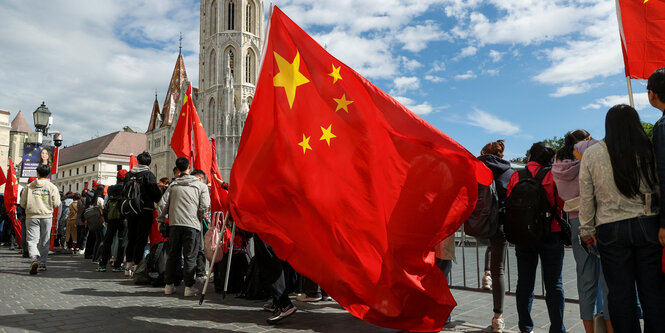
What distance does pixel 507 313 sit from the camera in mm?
5559

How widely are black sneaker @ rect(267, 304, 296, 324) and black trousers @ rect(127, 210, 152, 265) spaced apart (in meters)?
4.37

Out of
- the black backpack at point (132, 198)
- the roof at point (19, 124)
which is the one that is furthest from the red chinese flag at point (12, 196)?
the roof at point (19, 124)

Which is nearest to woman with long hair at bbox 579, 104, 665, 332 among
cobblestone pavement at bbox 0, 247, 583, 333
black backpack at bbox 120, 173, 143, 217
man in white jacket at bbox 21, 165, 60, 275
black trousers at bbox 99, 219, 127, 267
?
cobblestone pavement at bbox 0, 247, 583, 333

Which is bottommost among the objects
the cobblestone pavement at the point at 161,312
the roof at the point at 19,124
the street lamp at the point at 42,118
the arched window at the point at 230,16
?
the cobblestone pavement at the point at 161,312

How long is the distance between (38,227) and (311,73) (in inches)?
290

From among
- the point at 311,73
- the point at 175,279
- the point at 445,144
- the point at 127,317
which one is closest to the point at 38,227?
the point at 175,279

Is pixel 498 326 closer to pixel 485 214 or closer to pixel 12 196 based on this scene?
pixel 485 214

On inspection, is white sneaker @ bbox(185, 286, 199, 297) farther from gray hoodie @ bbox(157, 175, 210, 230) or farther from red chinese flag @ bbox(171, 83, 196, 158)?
red chinese flag @ bbox(171, 83, 196, 158)

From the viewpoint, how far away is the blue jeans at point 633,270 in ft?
9.85

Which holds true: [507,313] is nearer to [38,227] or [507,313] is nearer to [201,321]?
[201,321]

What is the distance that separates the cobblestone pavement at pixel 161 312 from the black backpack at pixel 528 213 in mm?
1227

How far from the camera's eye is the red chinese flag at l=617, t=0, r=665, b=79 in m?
4.77

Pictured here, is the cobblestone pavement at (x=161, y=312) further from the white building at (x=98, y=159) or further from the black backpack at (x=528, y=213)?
the white building at (x=98, y=159)

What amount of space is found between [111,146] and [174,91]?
21154 mm
